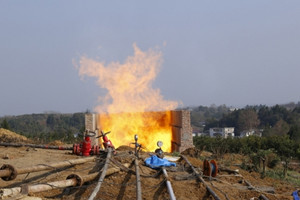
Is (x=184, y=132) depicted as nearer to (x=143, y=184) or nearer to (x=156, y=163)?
(x=156, y=163)

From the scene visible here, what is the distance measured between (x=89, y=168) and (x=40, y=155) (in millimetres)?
3347

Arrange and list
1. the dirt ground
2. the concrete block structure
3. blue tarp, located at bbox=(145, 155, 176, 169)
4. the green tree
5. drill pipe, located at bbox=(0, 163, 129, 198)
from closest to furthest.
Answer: drill pipe, located at bbox=(0, 163, 129, 198) < the dirt ground < blue tarp, located at bbox=(145, 155, 176, 169) < the concrete block structure < the green tree

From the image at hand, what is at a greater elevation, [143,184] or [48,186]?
[48,186]

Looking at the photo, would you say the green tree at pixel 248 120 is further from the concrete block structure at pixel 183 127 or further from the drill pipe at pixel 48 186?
the drill pipe at pixel 48 186

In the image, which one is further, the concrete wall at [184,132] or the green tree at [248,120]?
the green tree at [248,120]

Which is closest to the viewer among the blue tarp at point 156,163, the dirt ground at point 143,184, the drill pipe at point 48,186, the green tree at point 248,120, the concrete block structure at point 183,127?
the drill pipe at point 48,186

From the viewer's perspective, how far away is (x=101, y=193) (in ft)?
25.5

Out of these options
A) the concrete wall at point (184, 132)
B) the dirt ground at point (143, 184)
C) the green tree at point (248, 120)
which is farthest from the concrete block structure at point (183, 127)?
the green tree at point (248, 120)

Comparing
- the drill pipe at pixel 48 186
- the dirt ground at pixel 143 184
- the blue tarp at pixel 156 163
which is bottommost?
the dirt ground at pixel 143 184

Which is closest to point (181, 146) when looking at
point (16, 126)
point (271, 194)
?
point (271, 194)

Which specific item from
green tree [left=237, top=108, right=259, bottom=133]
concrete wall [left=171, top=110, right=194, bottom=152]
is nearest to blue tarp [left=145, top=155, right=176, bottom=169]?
concrete wall [left=171, top=110, right=194, bottom=152]

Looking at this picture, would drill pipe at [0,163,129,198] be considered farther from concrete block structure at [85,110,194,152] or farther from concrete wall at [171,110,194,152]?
concrete wall at [171,110,194,152]

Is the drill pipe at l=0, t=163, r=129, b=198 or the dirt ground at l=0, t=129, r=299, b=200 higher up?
the drill pipe at l=0, t=163, r=129, b=198

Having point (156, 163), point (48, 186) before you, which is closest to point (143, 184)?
point (156, 163)
